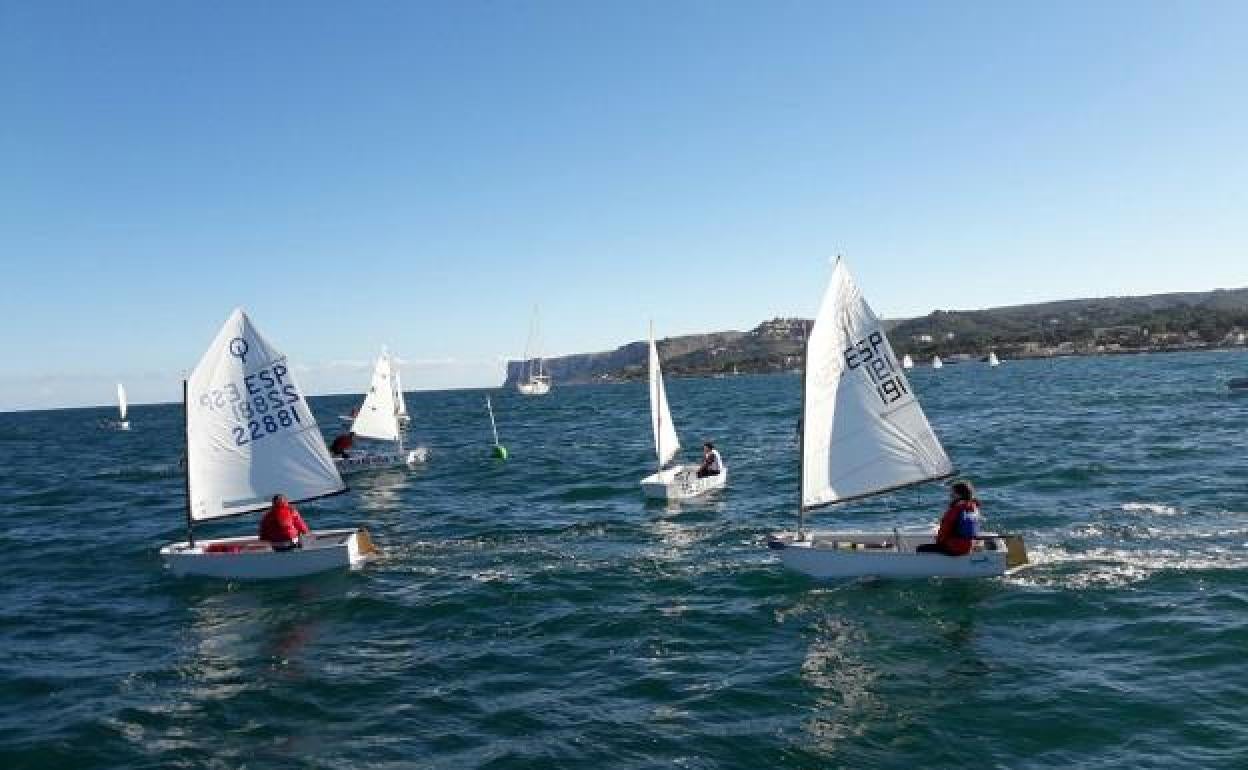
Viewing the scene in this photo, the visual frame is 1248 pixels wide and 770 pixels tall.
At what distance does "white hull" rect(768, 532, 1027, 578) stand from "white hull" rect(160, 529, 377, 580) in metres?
11.6

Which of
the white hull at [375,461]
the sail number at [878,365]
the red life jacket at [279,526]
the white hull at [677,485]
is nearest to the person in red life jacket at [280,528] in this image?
the red life jacket at [279,526]

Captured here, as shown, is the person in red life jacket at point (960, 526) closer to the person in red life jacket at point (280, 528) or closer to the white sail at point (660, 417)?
the person in red life jacket at point (280, 528)

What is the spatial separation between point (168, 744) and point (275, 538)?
11180 millimetres

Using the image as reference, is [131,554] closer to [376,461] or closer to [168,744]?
[168,744]

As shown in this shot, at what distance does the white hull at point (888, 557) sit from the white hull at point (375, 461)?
34738 millimetres

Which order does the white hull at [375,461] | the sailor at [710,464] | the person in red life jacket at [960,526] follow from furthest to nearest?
the white hull at [375,461] → the sailor at [710,464] → the person in red life jacket at [960,526]

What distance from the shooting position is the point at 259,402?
2620cm

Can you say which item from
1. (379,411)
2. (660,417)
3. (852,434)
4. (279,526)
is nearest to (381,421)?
(379,411)

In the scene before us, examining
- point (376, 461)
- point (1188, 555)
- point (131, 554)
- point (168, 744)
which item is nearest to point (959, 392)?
point (376, 461)

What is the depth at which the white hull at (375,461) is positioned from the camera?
52013 mm

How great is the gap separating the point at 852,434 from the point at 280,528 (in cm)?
1576

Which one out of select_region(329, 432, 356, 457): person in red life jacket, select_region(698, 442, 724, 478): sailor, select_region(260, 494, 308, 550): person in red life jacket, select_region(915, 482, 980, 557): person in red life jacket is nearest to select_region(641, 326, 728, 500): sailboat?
select_region(698, 442, 724, 478): sailor

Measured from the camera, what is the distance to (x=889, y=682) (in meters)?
15.6

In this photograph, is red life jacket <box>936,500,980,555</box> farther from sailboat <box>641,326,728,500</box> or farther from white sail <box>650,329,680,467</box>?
white sail <box>650,329,680,467</box>
